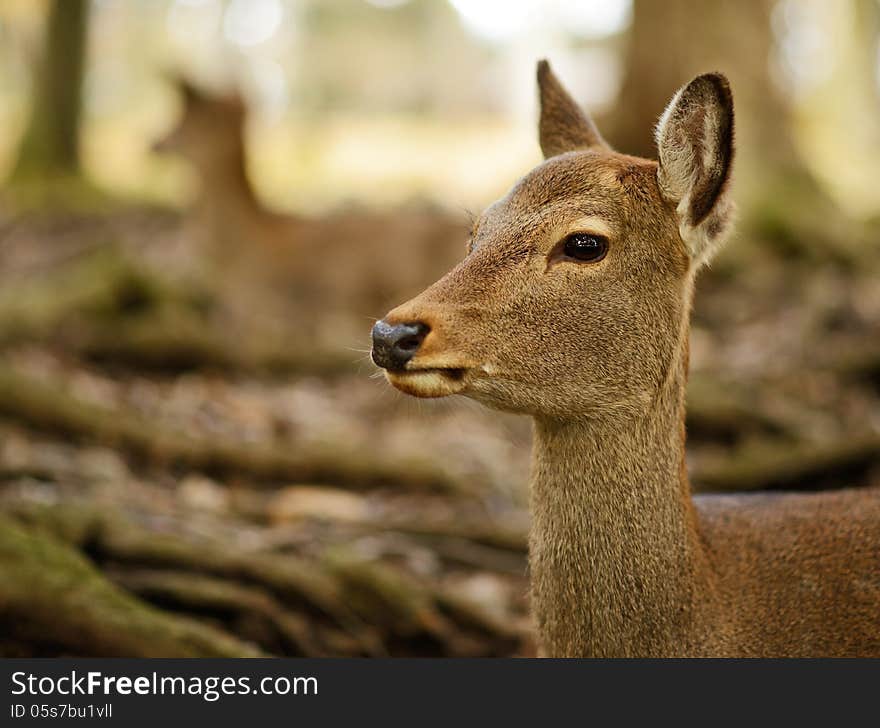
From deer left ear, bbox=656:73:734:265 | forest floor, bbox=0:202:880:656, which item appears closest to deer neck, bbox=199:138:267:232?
forest floor, bbox=0:202:880:656

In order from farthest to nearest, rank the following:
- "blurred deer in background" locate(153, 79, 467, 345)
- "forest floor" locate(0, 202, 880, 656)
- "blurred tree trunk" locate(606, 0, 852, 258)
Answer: "blurred deer in background" locate(153, 79, 467, 345), "blurred tree trunk" locate(606, 0, 852, 258), "forest floor" locate(0, 202, 880, 656)

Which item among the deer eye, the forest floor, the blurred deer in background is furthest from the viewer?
the blurred deer in background

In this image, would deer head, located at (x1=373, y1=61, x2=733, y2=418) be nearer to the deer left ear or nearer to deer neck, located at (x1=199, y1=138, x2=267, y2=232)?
the deer left ear

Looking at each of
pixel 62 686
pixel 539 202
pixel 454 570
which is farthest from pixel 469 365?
pixel 454 570

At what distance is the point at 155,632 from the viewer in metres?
3.28

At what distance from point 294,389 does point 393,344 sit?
209 inches

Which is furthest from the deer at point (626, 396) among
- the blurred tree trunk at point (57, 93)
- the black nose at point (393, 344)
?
the blurred tree trunk at point (57, 93)

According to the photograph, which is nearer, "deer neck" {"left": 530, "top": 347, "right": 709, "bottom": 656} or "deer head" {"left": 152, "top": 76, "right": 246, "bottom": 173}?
"deer neck" {"left": 530, "top": 347, "right": 709, "bottom": 656}

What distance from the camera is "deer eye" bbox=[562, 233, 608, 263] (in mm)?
2713

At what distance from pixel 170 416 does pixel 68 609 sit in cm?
302

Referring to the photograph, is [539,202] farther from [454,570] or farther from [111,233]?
[111,233]

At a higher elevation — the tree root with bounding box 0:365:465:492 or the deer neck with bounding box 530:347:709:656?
the tree root with bounding box 0:365:465:492

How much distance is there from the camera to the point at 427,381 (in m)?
2.51

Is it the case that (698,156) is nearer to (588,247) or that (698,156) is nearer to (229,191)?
(588,247)
